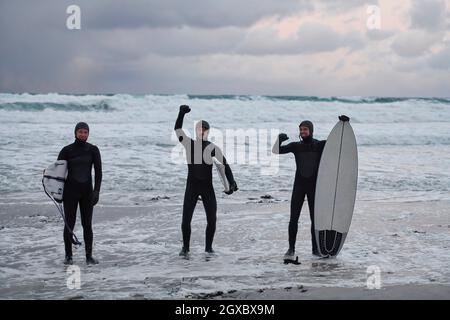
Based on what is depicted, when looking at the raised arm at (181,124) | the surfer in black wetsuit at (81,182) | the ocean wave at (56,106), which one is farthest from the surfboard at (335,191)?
the ocean wave at (56,106)

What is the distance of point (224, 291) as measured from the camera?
5539mm

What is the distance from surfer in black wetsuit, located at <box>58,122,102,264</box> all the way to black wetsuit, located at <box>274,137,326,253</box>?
2.27 meters

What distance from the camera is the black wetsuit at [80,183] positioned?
Result: 6535 mm

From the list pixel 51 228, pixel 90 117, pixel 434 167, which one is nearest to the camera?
pixel 51 228

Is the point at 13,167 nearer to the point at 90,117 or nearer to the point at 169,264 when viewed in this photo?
the point at 169,264

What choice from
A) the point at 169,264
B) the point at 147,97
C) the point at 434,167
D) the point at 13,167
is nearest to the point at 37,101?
the point at 147,97

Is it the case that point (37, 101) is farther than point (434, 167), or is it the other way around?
point (37, 101)

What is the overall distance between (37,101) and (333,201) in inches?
1087

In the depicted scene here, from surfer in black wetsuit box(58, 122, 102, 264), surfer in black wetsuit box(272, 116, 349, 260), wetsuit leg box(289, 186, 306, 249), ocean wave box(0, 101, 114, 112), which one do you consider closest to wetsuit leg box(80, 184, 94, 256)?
surfer in black wetsuit box(58, 122, 102, 264)

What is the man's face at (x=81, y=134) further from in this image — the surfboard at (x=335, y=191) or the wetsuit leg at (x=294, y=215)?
the surfboard at (x=335, y=191)

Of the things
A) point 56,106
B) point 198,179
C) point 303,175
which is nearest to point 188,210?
point 198,179

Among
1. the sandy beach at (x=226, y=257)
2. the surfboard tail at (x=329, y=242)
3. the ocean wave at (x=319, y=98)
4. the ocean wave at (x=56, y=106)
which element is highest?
the ocean wave at (x=319, y=98)

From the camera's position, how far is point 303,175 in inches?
275

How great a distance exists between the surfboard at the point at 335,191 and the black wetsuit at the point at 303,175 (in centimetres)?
8
